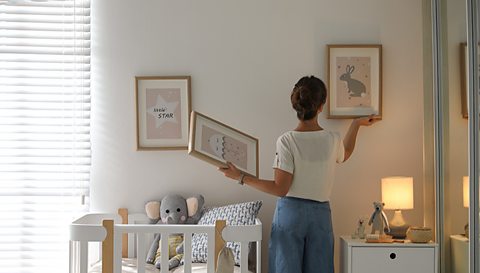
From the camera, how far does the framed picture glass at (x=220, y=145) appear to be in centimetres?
282

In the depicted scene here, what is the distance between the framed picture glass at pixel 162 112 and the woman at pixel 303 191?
68cm

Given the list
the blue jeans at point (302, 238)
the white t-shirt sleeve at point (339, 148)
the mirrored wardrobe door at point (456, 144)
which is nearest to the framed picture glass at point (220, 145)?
the blue jeans at point (302, 238)

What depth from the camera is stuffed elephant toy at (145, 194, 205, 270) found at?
3.33 meters

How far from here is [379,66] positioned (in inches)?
137

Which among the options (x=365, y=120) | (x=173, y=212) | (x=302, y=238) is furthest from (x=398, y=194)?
(x=173, y=212)

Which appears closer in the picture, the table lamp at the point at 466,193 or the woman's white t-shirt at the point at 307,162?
the table lamp at the point at 466,193

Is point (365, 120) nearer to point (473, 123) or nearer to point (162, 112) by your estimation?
point (473, 123)

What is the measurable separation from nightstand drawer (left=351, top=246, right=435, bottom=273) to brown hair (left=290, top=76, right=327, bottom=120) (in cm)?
69

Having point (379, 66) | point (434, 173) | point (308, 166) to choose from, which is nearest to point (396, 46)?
point (379, 66)

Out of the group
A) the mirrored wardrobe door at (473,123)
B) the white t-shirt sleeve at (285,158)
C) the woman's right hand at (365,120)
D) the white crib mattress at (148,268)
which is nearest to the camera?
the mirrored wardrobe door at (473,123)

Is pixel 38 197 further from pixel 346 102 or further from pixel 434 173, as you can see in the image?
pixel 434 173

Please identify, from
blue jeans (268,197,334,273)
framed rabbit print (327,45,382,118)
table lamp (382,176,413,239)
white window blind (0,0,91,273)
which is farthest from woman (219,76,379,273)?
white window blind (0,0,91,273)

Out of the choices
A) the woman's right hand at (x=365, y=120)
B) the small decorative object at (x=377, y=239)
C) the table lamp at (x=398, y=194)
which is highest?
the woman's right hand at (x=365, y=120)

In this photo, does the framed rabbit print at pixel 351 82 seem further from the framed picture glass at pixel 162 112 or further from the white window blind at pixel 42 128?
the white window blind at pixel 42 128
